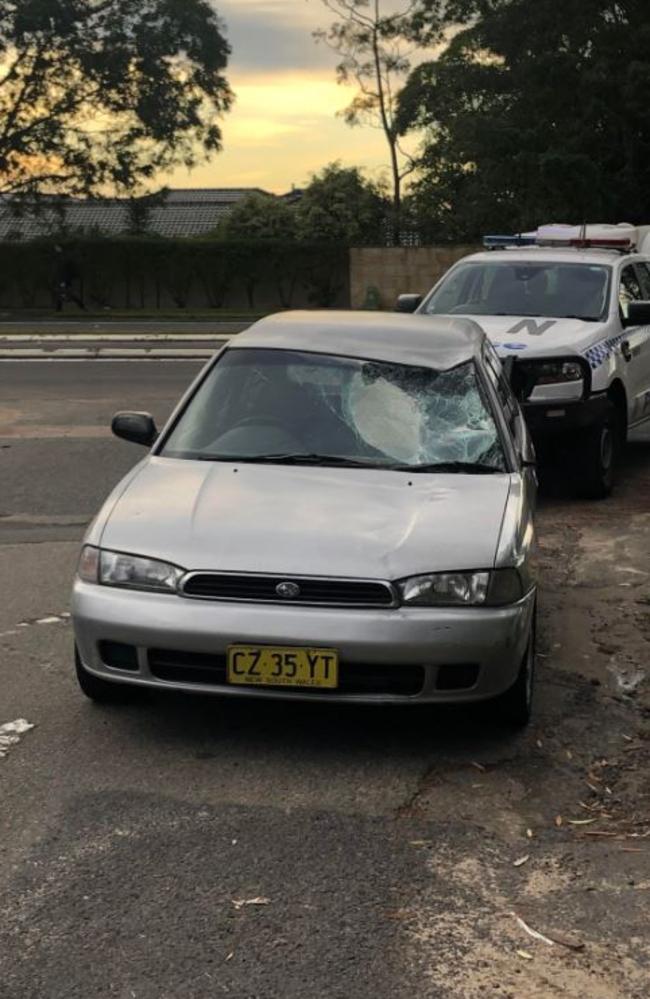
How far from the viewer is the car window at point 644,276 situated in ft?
35.7

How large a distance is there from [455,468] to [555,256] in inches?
224

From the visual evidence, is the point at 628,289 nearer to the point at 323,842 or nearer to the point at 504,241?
the point at 504,241

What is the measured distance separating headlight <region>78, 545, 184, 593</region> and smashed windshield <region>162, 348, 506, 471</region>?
895 millimetres

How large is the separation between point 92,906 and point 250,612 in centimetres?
119

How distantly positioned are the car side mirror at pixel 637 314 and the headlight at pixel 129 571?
6270 millimetres

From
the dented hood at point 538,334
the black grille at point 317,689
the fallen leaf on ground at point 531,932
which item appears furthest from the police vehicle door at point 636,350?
the fallen leaf on ground at point 531,932

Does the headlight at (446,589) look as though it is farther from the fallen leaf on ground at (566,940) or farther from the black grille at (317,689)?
the fallen leaf on ground at (566,940)

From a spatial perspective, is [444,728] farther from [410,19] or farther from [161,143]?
[410,19]

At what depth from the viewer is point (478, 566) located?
14.4 feet

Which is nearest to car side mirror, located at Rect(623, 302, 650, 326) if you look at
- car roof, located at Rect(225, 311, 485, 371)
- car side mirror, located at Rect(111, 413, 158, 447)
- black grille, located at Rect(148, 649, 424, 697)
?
car roof, located at Rect(225, 311, 485, 371)

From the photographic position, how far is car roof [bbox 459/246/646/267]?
10.3m

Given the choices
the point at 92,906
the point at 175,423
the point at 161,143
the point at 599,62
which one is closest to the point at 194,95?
the point at 161,143

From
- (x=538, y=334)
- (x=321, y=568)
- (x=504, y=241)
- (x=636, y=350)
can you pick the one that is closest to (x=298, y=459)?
(x=321, y=568)

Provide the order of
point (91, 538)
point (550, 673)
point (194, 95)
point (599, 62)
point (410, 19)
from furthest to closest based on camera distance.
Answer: point (410, 19)
point (194, 95)
point (599, 62)
point (550, 673)
point (91, 538)
